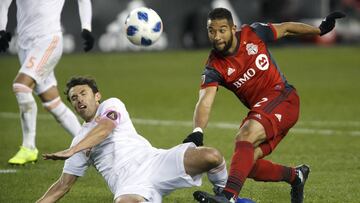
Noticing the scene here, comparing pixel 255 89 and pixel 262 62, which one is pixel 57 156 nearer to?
pixel 255 89

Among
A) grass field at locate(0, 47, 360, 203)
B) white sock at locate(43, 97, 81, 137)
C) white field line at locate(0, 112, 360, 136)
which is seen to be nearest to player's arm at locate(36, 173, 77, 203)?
grass field at locate(0, 47, 360, 203)

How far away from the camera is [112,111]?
7188 mm

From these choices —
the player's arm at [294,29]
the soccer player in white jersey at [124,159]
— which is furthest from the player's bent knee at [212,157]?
the player's arm at [294,29]

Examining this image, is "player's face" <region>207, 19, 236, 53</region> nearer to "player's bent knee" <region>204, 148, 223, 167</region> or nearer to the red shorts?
the red shorts

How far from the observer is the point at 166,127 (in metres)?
13.6

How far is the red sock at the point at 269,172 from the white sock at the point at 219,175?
411mm

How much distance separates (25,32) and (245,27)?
3449 mm

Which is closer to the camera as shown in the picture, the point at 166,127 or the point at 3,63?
the point at 166,127

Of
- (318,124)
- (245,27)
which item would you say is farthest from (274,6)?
(245,27)

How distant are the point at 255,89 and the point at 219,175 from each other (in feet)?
3.14

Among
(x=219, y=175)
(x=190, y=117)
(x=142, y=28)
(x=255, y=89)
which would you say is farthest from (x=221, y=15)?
(x=190, y=117)

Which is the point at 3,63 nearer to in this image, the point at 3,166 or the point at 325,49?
the point at 325,49

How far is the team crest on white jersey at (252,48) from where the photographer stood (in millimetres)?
7805

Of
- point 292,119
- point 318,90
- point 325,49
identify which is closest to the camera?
point 292,119
